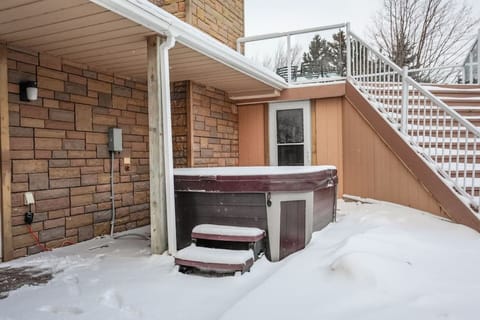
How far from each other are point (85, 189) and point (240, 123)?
3651 millimetres

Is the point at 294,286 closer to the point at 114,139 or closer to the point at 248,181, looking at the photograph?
the point at 248,181

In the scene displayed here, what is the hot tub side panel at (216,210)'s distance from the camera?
3107 mm

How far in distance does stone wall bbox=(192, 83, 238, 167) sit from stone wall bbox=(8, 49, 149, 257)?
3.06 feet

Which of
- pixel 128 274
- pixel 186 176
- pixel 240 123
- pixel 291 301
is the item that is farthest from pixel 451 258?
pixel 240 123

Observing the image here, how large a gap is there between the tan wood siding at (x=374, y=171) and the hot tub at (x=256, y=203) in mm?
1729

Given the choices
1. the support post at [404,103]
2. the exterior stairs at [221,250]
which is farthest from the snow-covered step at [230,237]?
the support post at [404,103]

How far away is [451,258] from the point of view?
2.83 metres

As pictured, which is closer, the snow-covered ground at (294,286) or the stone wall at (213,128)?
the snow-covered ground at (294,286)

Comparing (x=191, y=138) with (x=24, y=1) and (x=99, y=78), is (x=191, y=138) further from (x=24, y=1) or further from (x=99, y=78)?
(x=24, y=1)

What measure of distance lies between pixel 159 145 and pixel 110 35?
1.14 metres

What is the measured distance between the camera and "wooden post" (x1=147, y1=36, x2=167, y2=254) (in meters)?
3.35

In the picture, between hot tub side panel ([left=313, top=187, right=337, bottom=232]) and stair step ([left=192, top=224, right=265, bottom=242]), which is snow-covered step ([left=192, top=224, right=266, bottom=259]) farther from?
hot tub side panel ([left=313, top=187, right=337, bottom=232])

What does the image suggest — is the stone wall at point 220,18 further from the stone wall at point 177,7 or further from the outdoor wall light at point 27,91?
the outdoor wall light at point 27,91

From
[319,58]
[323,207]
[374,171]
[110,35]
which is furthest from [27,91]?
[319,58]
